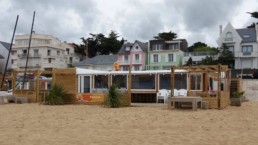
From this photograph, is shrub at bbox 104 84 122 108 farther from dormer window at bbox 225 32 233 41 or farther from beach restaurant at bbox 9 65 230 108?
dormer window at bbox 225 32 233 41

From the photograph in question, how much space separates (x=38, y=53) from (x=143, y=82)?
43.1 metres

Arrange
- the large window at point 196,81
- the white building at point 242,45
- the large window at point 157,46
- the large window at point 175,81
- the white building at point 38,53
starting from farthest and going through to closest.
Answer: the white building at point 38,53
the large window at point 157,46
the white building at point 242,45
the large window at point 196,81
the large window at point 175,81

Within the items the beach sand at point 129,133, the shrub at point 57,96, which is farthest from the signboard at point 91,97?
the beach sand at point 129,133

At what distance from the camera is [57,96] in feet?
65.7

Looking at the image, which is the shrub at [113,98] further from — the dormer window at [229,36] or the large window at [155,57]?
the dormer window at [229,36]

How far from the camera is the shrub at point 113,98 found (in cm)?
1756

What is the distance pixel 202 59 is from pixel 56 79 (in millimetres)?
32457

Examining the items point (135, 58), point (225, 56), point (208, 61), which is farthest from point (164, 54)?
point (225, 56)

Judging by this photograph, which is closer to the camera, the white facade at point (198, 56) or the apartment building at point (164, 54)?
the white facade at point (198, 56)

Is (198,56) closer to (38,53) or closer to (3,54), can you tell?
(38,53)

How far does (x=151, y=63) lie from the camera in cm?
5388

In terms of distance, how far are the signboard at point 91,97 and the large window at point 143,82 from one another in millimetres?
2969

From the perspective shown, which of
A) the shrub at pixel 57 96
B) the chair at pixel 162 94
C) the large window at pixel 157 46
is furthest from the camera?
the large window at pixel 157 46

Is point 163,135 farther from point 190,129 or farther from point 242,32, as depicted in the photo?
point 242,32
